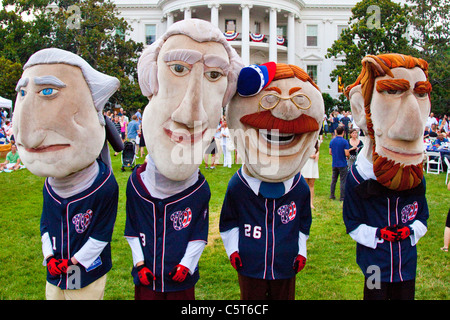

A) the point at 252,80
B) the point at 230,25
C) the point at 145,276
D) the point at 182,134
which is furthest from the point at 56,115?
the point at 230,25

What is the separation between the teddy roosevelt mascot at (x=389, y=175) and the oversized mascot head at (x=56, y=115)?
7.03 feet

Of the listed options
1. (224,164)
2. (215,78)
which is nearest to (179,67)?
(215,78)

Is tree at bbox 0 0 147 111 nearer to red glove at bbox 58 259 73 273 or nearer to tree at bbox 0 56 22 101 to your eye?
tree at bbox 0 56 22 101

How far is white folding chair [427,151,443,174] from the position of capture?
11.6 meters

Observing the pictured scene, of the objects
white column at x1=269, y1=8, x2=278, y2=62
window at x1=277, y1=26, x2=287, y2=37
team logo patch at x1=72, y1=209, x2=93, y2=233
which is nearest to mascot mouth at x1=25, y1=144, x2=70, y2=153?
team logo patch at x1=72, y1=209, x2=93, y2=233

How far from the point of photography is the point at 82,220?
2.98m

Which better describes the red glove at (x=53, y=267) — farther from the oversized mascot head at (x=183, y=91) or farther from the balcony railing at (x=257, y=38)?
the balcony railing at (x=257, y=38)

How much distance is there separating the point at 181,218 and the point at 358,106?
5.65 feet

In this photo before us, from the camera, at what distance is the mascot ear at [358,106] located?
318 cm

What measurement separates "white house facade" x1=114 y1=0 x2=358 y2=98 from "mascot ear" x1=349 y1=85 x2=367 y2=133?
28.8 meters

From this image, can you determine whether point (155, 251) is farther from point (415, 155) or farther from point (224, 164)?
point (224, 164)
